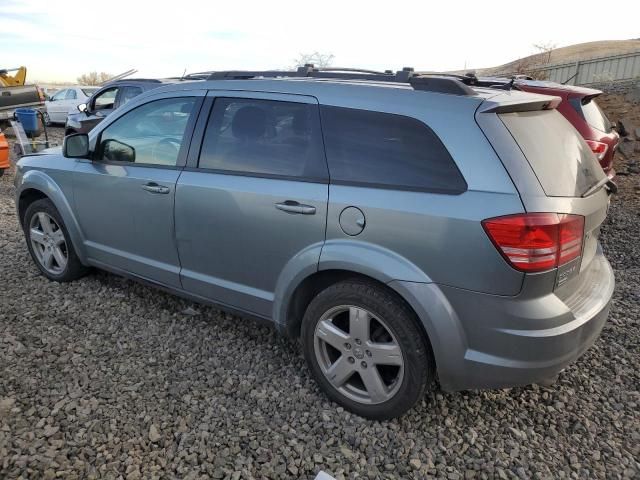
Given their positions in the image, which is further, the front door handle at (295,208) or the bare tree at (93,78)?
the bare tree at (93,78)

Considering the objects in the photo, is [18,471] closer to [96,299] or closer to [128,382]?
[128,382]

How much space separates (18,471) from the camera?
7.52ft

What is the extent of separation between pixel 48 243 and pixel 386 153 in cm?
328

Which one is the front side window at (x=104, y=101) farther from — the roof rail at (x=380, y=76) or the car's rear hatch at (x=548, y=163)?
the car's rear hatch at (x=548, y=163)

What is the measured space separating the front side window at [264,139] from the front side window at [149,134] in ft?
0.94

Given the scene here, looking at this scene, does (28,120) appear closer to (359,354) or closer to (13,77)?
(13,77)

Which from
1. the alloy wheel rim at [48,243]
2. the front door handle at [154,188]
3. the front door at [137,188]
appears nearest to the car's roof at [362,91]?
the front door at [137,188]

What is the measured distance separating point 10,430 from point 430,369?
2153 mm

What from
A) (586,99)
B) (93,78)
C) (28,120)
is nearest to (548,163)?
(586,99)

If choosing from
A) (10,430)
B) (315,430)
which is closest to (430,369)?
(315,430)

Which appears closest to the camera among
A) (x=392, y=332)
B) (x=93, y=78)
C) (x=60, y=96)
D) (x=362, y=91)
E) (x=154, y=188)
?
(x=392, y=332)

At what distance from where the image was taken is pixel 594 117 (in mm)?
5883

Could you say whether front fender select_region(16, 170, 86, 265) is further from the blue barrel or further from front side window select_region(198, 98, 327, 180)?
the blue barrel

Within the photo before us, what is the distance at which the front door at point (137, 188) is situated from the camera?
10.8 feet
